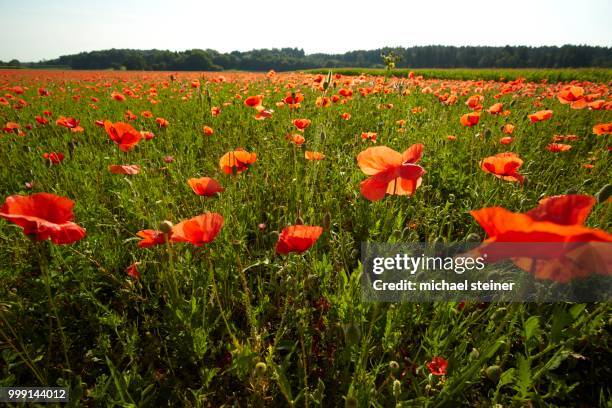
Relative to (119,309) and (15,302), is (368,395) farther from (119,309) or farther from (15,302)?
(15,302)

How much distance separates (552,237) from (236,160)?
1.69 m

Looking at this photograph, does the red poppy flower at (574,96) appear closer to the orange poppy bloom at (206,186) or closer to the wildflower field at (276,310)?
the wildflower field at (276,310)

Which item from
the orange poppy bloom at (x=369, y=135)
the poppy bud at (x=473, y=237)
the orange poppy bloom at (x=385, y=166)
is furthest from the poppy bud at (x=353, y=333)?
the orange poppy bloom at (x=369, y=135)

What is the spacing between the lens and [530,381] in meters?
0.95

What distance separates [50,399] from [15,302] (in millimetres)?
569

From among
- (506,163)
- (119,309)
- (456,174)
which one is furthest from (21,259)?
(456,174)

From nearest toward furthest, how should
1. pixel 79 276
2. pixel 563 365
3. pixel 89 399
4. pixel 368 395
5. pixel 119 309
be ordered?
pixel 368 395
pixel 89 399
pixel 563 365
pixel 79 276
pixel 119 309

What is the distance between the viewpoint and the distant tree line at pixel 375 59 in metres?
47.0

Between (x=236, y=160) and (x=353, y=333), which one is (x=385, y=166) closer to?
(x=353, y=333)

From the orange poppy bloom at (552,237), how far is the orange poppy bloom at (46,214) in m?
1.24

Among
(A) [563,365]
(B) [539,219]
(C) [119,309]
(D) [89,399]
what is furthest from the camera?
(C) [119,309]

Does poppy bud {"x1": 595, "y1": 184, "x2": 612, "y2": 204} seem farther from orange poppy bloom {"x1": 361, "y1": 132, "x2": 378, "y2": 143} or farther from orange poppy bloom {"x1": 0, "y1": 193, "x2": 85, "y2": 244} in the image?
orange poppy bloom {"x1": 0, "y1": 193, "x2": 85, "y2": 244}

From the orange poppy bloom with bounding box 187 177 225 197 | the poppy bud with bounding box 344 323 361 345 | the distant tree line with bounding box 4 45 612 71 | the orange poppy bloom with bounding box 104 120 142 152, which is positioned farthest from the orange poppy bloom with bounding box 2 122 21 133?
the distant tree line with bounding box 4 45 612 71

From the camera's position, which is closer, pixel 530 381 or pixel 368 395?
pixel 530 381
